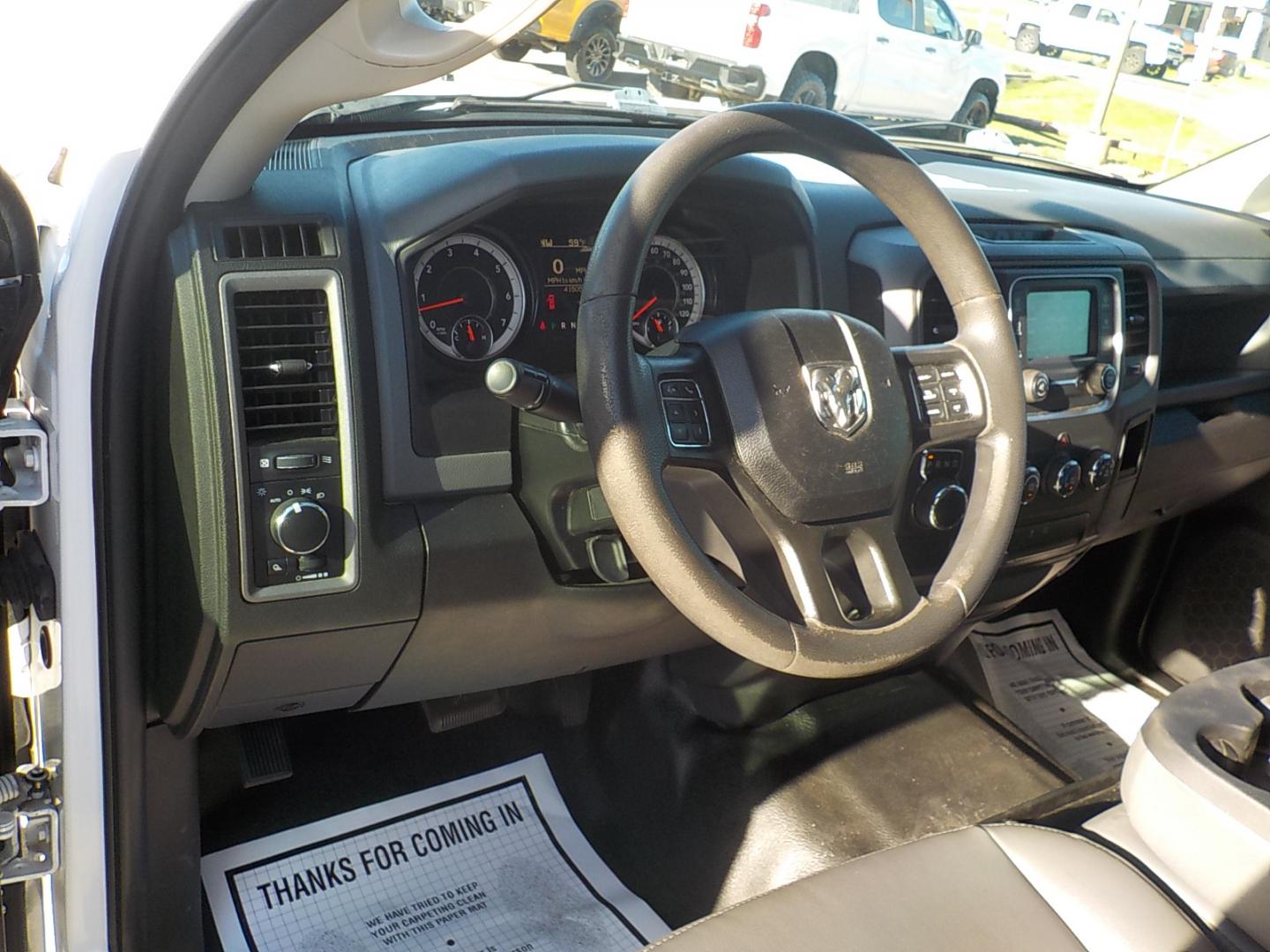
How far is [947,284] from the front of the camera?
1439 millimetres

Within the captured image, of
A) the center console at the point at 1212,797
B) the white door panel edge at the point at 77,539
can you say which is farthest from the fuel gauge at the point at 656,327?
the center console at the point at 1212,797

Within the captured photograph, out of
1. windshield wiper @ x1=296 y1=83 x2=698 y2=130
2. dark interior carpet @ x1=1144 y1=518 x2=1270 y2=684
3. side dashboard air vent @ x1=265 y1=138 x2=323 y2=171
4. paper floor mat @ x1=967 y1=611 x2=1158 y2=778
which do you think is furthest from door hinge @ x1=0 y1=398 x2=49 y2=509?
dark interior carpet @ x1=1144 y1=518 x2=1270 y2=684

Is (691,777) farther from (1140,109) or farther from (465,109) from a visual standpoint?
(1140,109)

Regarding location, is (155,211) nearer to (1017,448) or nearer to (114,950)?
(114,950)

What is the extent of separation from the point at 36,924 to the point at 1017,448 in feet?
4.30

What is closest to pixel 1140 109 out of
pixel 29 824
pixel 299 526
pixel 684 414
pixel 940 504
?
pixel 940 504

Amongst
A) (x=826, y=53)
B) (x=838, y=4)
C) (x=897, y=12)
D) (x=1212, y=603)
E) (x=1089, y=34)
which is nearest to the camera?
(x=1212, y=603)

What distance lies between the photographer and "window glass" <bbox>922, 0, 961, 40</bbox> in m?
6.51

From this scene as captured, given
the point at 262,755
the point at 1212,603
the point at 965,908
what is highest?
the point at 965,908

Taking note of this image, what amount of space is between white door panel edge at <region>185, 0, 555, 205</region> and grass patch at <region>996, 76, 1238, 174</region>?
1.83m

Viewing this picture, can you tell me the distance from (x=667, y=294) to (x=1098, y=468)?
837 mm

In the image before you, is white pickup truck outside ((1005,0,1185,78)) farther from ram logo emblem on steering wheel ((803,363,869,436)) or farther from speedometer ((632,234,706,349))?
ram logo emblem on steering wheel ((803,363,869,436))

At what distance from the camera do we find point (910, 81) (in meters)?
6.27

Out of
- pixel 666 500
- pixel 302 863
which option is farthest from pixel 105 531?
pixel 302 863
